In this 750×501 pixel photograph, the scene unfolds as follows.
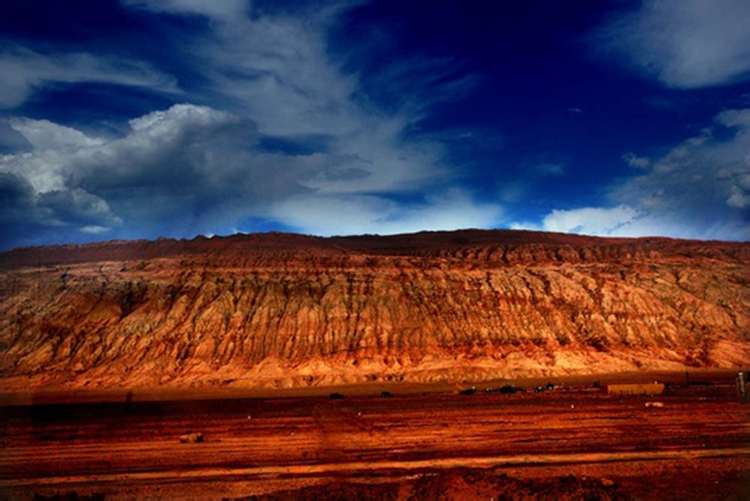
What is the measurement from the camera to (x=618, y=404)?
42250 mm

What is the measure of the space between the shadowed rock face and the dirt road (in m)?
23.8

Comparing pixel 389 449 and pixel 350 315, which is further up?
pixel 350 315

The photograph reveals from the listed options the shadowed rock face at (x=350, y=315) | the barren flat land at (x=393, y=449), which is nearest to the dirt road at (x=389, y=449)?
the barren flat land at (x=393, y=449)

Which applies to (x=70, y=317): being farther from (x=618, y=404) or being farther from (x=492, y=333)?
(x=618, y=404)

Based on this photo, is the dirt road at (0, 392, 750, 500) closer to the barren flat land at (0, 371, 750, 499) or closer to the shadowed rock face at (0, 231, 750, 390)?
the barren flat land at (0, 371, 750, 499)

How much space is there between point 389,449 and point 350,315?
48364 millimetres

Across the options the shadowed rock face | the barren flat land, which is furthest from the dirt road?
the shadowed rock face

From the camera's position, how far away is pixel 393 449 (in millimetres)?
29016

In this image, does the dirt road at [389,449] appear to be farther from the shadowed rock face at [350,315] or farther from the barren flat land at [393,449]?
the shadowed rock face at [350,315]

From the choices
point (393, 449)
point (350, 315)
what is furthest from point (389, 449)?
point (350, 315)

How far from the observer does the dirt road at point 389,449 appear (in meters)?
23.0

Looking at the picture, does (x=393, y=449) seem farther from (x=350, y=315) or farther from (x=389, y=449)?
(x=350, y=315)

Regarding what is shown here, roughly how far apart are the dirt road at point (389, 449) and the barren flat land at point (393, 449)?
9cm

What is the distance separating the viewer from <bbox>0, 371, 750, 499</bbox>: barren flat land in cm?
2253
